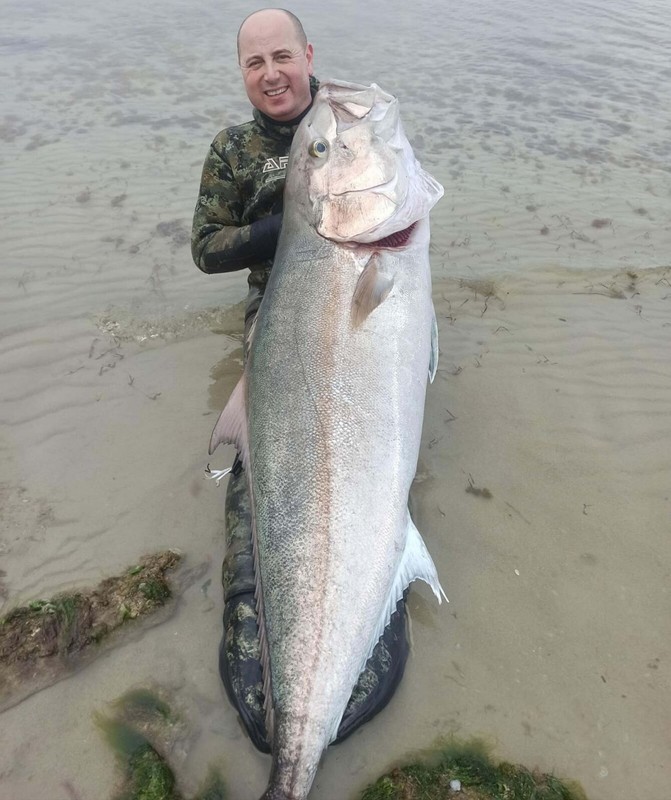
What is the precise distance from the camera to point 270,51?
345cm

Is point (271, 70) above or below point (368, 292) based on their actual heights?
above

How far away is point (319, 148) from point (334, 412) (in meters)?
1.32

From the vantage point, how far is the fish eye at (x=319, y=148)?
273 centimetres

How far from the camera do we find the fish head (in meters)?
2.65

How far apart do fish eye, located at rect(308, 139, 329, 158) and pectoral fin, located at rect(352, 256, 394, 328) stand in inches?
24.3

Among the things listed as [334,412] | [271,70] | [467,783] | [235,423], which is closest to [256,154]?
[271,70]

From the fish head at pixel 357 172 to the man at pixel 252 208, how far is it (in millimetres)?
599

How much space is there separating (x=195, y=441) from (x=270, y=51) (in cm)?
251

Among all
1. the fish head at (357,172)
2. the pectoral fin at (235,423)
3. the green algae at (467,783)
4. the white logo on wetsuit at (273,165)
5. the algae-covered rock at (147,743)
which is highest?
the fish head at (357,172)

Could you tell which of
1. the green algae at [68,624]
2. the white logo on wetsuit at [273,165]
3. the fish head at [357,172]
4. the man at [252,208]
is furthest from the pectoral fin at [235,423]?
the white logo on wetsuit at [273,165]

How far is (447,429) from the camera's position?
3848 millimetres

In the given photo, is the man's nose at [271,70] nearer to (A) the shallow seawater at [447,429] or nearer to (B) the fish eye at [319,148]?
(B) the fish eye at [319,148]

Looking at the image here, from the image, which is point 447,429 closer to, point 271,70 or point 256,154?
point 256,154

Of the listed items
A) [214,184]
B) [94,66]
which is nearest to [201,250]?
[214,184]
